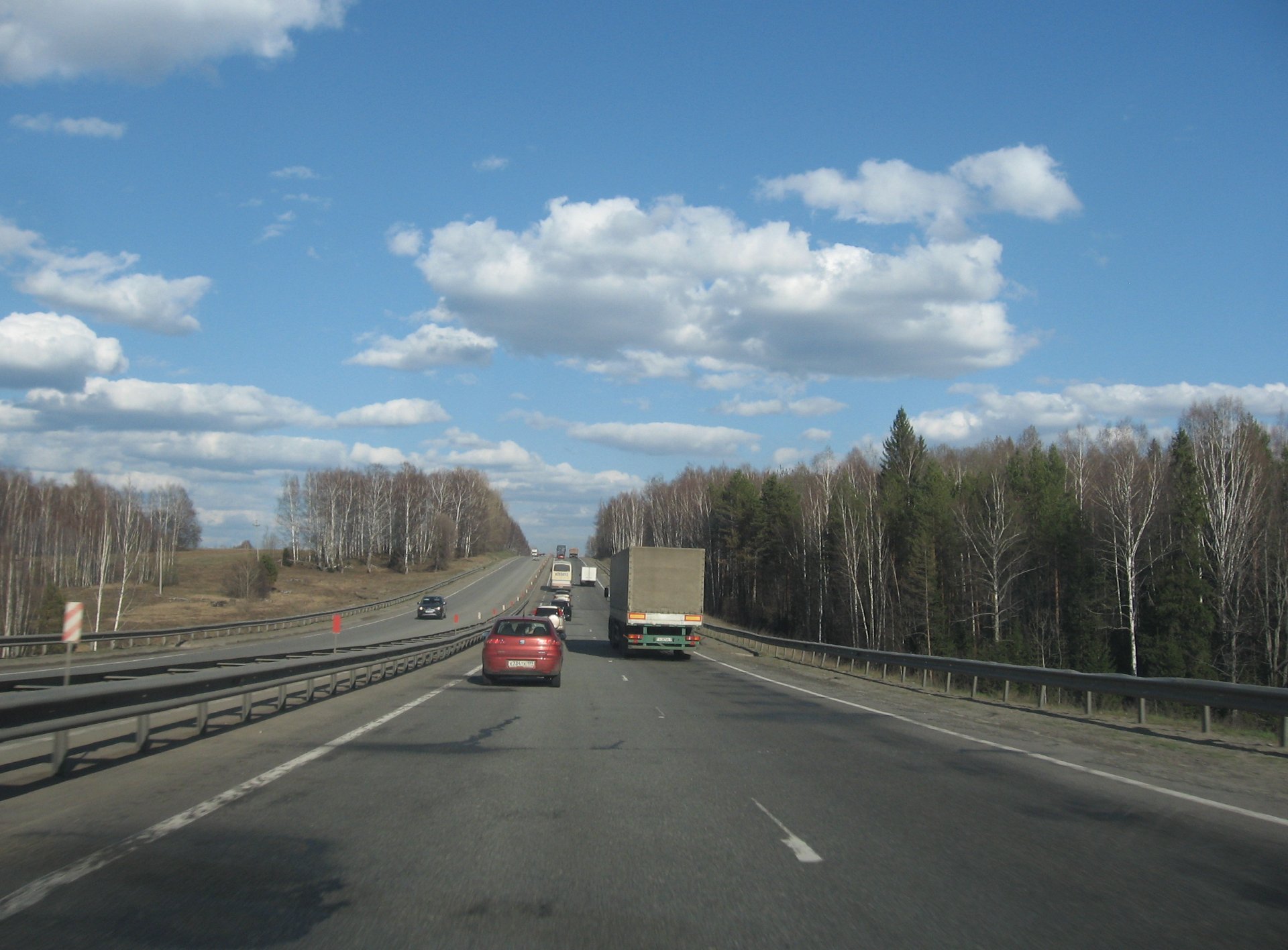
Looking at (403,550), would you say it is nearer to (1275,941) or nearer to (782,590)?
(782,590)

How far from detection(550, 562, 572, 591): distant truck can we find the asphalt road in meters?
72.6

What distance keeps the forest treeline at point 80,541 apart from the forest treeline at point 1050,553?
50600 millimetres

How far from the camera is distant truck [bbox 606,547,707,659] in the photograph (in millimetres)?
32312

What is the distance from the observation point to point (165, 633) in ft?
118

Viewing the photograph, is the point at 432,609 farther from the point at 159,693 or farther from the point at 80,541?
the point at 159,693

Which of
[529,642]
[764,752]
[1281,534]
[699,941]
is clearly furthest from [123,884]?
[1281,534]

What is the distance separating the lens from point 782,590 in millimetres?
89250

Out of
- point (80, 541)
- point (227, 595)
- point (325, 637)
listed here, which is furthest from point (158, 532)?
point (325, 637)

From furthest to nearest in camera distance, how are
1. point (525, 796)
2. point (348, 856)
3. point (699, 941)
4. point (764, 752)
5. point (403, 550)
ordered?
point (403, 550) → point (764, 752) → point (525, 796) → point (348, 856) → point (699, 941)

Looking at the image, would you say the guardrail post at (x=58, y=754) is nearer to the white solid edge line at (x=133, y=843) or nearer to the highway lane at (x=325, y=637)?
the white solid edge line at (x=133, y=843)

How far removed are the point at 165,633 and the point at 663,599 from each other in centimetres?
1953

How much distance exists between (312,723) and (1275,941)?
1208 cm

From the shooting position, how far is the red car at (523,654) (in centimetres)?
2045

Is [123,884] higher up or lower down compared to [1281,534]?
lower down
